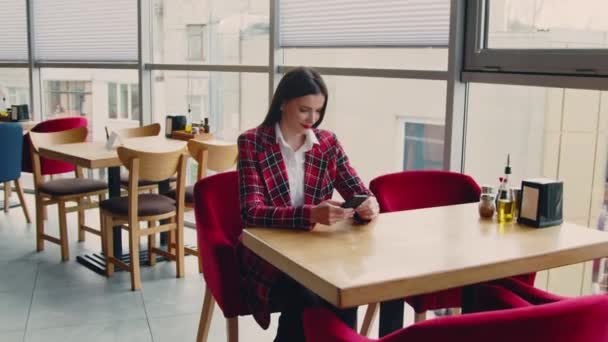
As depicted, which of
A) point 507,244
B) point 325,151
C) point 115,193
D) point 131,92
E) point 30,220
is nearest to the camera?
point 507,244

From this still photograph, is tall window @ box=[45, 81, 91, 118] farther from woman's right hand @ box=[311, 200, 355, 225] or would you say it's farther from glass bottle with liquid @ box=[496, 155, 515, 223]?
glass bottle with liquid @ box=[496, 155, 515, 223]

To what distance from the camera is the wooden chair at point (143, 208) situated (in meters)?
3.86

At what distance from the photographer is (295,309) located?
2275mm

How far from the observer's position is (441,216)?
2393 mm

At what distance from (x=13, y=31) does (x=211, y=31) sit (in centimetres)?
261

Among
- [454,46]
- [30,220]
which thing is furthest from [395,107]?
[30,220]

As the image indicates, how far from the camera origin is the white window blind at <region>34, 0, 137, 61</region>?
578 cm

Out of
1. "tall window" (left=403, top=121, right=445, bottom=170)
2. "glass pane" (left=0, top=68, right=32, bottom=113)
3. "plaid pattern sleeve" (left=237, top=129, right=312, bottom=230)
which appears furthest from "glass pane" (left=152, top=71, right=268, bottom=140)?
"plaid pattern sleeve" (left=237, top=129, right=312, bottom=230)

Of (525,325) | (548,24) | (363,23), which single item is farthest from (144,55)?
(525,325)

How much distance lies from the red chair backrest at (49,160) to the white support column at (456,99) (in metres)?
3.47

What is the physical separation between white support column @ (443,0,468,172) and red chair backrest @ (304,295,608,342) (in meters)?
2.07

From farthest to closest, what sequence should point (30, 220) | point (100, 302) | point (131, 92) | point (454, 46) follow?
point (131, 92) < point (30, 220) < point (100, 302) < point (454, 46)

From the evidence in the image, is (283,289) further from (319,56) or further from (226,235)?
(319,56)

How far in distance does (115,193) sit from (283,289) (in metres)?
2.39
